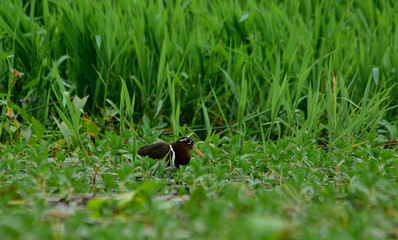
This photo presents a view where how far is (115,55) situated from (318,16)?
2.46 meters

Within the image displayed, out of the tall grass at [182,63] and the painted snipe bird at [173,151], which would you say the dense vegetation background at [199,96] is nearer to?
the tall grass at [182,63]

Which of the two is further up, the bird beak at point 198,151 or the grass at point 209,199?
the grass at point 209,199

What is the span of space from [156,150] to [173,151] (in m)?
0.18

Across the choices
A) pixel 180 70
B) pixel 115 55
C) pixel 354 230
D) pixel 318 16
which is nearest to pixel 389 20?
pixel 318 16

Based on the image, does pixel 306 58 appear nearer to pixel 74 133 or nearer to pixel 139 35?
pixel 139 35

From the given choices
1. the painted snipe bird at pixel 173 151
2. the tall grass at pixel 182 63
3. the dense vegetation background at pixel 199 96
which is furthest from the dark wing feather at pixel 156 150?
the tall grass at pixel 182 63

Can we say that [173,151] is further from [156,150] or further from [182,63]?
[182,63]

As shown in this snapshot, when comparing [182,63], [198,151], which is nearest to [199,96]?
[182,63]

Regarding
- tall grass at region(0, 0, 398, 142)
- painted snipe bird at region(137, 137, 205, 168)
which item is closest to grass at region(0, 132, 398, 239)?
painted snipe bird at region(137, 137, 205, 168)

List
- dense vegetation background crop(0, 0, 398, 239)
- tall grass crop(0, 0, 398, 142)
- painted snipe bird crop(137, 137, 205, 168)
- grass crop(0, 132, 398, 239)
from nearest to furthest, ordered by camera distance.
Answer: grass crop(0, 132, 398, 239) → dense vegetation background crop(0, 0, 398, 239) → painted snipe bird crop(137, 137, 205, 168) → tall grass crop(0, 0, 398, 142)

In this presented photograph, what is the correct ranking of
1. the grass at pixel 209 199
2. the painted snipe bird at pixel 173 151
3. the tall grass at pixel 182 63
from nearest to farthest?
the grass at pixel 209 199 → the painted snipe bird at pixel 173 151 → the tall grass at pixel 182 63

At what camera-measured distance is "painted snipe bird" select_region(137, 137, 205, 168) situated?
4.41 meters

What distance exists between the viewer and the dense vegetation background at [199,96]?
406cm

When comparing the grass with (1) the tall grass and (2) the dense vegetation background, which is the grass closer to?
(2) the dense vegetation background
